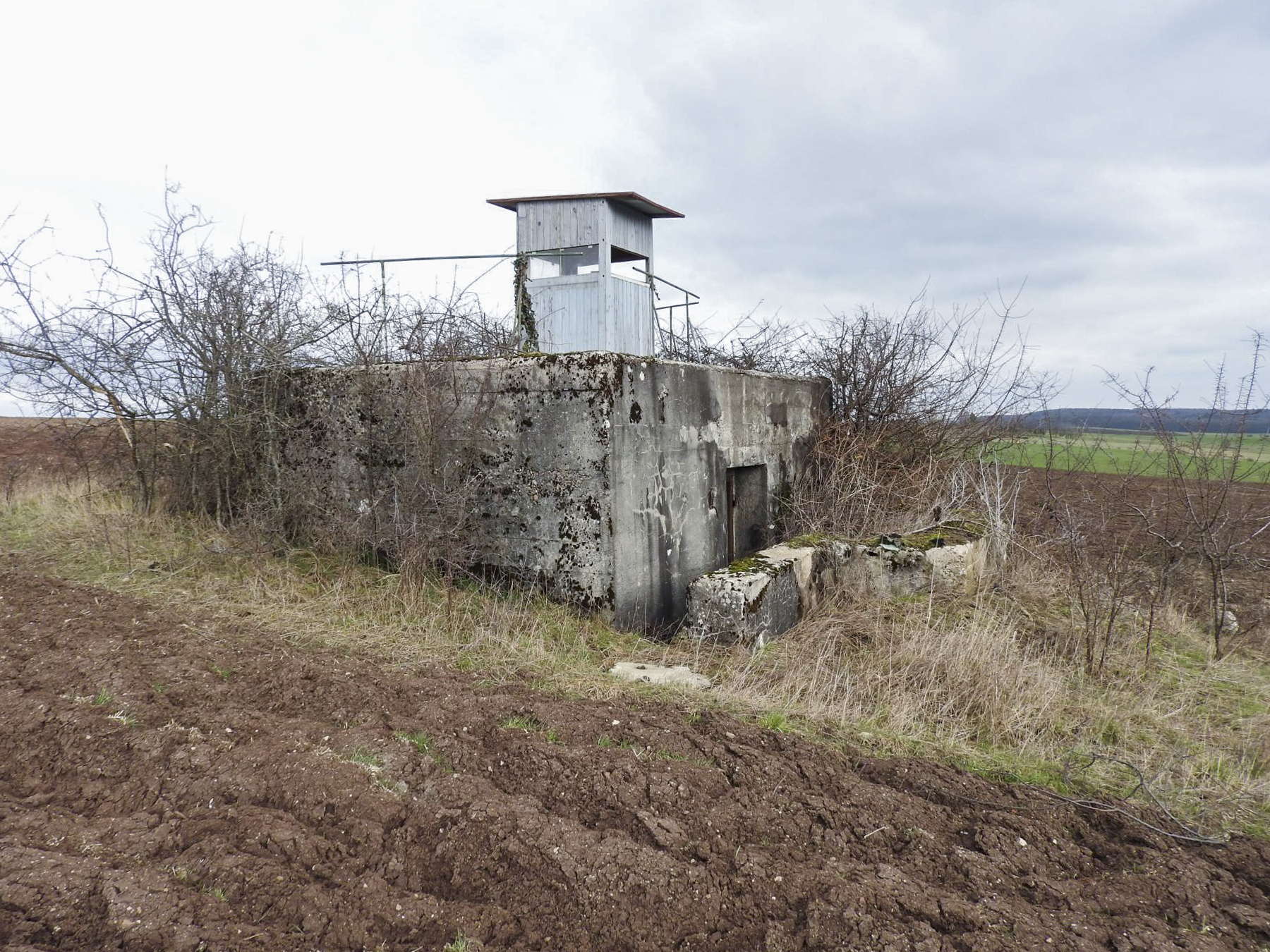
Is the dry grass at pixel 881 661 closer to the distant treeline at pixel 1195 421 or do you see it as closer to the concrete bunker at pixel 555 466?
the concrete bunker at pixel 555 466

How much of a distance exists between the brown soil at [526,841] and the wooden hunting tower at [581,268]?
5.89m

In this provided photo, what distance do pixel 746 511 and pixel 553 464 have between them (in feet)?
8.14

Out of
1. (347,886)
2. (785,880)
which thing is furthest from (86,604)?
(785,880)

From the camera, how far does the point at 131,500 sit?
851 cm

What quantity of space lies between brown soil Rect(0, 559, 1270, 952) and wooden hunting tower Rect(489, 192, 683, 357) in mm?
5893

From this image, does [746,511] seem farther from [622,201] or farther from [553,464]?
[622,201]

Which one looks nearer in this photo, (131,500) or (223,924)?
(223,924)

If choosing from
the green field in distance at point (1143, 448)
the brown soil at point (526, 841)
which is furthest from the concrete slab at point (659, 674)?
the green field in distance at point (1143, 448)

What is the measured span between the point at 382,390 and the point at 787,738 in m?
4.51

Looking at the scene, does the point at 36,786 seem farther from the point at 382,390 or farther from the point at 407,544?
the point at 382,390

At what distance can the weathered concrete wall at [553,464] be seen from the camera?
5.80 meters

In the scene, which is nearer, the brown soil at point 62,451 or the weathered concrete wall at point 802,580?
the weathered concrete wall at point 802,580

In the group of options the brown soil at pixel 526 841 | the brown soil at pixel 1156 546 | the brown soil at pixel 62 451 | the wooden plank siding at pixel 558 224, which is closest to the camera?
the brown soil at pixel 526 841

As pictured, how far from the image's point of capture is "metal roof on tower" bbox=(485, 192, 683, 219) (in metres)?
9.26
